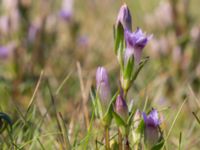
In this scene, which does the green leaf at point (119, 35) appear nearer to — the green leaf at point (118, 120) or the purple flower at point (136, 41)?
the purple flower at point (136, 41)

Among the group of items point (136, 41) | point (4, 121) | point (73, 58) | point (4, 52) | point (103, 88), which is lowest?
point (73, 58)

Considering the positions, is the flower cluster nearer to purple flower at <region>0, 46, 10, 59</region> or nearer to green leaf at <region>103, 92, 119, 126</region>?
green leaf at <region>103, 92, 119, 126</region>

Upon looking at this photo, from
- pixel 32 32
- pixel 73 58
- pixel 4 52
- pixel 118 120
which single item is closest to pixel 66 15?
pixel 73 58

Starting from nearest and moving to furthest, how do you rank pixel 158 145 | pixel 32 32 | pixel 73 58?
pixel 158 145 → pixel 32 32 → pixel 73 58

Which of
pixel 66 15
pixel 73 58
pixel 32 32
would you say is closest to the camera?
pixel 32 32

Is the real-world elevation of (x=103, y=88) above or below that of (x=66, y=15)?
above

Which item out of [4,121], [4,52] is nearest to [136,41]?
[4,121]

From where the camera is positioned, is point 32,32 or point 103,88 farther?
point 32,32

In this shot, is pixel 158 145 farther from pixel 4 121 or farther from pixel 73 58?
pixel 73 58
